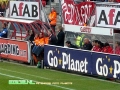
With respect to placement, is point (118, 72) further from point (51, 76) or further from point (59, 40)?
point (59, 40)

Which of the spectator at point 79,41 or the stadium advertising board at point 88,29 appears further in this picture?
the spectator at point 79,41

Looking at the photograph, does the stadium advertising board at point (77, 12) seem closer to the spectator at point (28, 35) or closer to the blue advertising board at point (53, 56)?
the blue advertising board at point (53, 56)

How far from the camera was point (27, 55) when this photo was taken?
2358 centimetres

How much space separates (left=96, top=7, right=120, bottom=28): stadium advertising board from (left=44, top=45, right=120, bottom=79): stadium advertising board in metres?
1.22

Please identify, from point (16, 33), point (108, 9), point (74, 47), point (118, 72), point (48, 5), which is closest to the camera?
point (118, 72)

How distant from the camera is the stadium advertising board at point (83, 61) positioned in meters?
18.0

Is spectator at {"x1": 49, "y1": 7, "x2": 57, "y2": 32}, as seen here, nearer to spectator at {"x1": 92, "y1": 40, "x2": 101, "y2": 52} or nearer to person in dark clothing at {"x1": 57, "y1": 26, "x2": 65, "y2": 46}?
person in dark clothing at {"x1": 57, "y1": 26, "x2": 65, "y2": 46}

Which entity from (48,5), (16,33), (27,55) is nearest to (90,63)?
(27,55)

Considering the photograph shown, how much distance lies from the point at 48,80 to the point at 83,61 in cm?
192

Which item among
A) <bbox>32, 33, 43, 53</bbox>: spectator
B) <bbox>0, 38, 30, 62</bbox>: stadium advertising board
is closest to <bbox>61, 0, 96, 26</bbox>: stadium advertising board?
<bbox>32, 33, 43, 53</bbox>: spectator

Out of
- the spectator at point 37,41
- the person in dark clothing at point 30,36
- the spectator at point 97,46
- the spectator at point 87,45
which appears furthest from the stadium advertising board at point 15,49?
the spectator at point 97,46

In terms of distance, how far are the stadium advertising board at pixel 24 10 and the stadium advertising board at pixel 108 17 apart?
563 centimetres

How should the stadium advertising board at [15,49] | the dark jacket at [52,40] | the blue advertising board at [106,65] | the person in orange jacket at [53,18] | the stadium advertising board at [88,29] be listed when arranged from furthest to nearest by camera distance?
the person in orange jacket at [53,18], the stadium advertising board at [15,49], the dark jacket at [52,40], the stadium advertising board at [88,29], the blue advertising board at [106,65]

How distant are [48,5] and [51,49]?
27.3 feet
